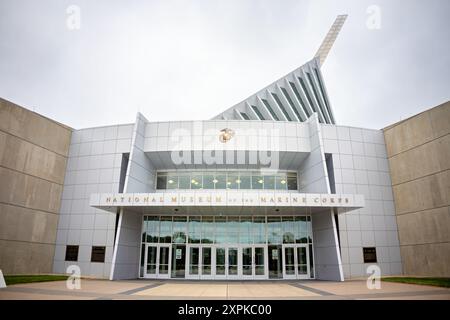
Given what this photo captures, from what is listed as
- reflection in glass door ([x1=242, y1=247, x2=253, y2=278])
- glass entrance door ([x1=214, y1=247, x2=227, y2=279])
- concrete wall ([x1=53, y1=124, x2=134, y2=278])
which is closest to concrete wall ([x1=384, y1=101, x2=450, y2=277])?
reflection in glass door ([x1=242, y1=247, x2=253, y2=278])

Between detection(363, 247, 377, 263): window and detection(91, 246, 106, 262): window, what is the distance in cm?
1972

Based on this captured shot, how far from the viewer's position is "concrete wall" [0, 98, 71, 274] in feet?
64.0

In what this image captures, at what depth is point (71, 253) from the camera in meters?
21.6

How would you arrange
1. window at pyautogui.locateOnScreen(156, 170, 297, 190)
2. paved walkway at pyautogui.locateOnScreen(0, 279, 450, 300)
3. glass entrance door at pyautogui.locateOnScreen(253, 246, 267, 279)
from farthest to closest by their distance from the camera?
window at pyautogui.locateOnScreen(156, 170, 297, 190), glass entrance door at pyautogui.locateOnScreen(253, 246, 267, 279), paved walkway at pyautogui.locateOnScreen(0, 279, 450, 300)

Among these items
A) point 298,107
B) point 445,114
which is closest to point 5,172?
point 445,114

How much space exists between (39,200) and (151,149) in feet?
30.5

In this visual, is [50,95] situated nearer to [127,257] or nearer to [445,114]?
[127,257]

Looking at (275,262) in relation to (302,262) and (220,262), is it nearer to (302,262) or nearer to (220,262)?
(302,262)

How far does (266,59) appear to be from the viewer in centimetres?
8869

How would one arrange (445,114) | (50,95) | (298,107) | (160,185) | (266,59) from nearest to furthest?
(445,114) < (50,95) < (160,185) < (298,107) < (266,59)

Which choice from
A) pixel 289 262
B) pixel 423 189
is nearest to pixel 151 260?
pixel 289 262

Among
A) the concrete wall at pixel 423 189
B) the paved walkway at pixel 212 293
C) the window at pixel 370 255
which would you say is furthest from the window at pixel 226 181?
the paved walkway at pixel 212 293

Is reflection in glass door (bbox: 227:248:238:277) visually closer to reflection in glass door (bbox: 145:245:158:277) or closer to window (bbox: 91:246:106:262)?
reflection in glass door (bbox: 145:245:158:277)

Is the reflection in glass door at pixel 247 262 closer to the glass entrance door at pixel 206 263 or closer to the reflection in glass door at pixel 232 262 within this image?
the reflection in glass door at pixel 232 262
